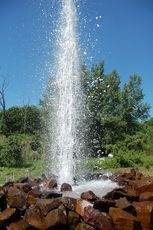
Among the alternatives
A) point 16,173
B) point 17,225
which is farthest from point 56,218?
point 16,173

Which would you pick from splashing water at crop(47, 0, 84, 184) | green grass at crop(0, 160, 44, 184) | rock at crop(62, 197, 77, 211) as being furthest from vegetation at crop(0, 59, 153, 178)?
rock at crop(62, 197, 77, 211)

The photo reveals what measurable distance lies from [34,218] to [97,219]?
3.65 ft

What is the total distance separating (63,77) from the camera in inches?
511

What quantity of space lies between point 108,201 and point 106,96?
2985 centimetres

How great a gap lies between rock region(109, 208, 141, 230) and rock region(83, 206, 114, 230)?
11cm

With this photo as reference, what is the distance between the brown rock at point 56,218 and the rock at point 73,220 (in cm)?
12

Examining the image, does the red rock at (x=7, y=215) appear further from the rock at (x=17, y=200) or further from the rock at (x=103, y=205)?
the rock at (x=103, y=205)

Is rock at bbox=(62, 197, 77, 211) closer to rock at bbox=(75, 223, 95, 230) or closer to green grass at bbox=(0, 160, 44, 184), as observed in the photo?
rock at bbox=(75, 223, 95, 230)

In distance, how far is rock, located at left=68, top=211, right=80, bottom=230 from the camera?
23.3 ft

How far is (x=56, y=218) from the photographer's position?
6.96 meters

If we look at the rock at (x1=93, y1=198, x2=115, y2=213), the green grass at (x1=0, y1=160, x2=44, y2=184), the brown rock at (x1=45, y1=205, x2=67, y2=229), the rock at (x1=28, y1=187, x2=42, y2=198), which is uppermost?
the green grass at (x1=0, y1=160, x2=44, y2=184)

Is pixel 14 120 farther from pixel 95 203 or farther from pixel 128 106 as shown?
pixel 95 203

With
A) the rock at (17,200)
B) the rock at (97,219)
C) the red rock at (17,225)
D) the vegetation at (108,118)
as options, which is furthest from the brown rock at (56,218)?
the vegetation at (108,118)

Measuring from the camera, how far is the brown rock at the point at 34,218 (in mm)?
7077
